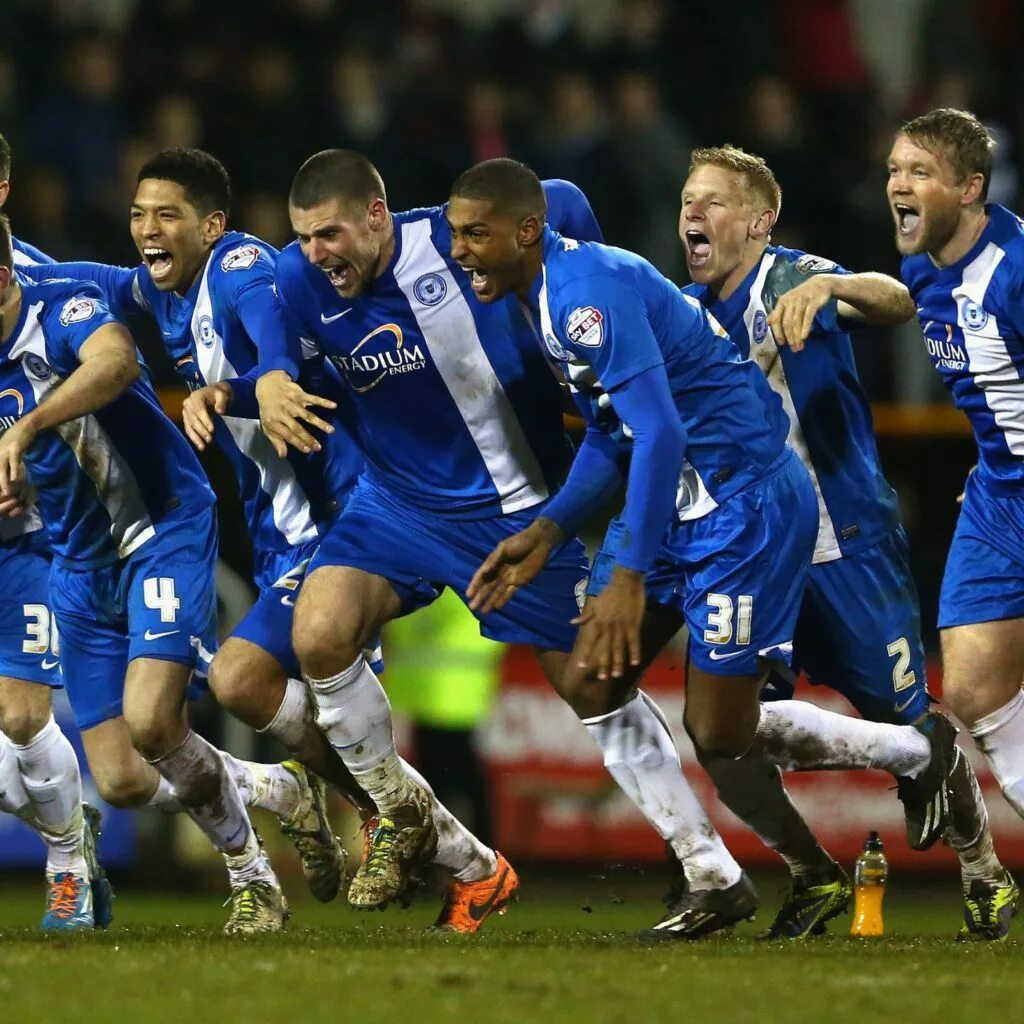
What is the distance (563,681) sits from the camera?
685 centimetres

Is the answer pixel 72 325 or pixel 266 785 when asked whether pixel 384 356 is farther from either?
pixel 266 785

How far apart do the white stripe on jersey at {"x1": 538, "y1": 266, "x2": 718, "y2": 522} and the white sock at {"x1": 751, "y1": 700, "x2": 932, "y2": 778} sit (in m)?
0.80

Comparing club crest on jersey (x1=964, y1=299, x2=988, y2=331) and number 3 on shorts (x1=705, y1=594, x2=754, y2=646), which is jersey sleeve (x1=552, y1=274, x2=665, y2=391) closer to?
number 3 on shorts (x1=705, y1=594, x2=754, y2=646)

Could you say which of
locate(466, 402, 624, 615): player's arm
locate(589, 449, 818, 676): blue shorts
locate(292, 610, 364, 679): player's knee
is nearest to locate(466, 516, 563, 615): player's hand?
locate(466, 402, 624, 615): player's arm

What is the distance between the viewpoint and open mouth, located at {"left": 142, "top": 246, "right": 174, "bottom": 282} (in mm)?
7527

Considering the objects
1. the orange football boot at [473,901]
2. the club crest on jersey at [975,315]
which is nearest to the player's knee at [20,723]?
the orange football boot at [473,901]

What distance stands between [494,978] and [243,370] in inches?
107

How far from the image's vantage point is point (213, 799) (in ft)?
24.5

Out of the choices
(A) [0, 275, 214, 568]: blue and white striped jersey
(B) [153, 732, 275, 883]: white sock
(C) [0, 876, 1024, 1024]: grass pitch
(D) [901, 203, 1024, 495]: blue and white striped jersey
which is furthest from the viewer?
(B) [153, 732, 275, 883]: white sock

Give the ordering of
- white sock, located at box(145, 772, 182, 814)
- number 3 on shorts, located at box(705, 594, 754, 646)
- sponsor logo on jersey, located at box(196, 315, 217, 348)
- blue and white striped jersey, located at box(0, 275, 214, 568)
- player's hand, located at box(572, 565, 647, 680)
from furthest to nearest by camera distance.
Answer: white sock, located at box(145, 772, 182, 814), sponsor logo on jersey, located at box(196, 315, 217, 348), blue and white striped jersey, located at box(0, 275, 214, 568), number 3 on shorts, located at box(705, 594, 754, 646), player's hand, located at box(572, 565, 647, 680)

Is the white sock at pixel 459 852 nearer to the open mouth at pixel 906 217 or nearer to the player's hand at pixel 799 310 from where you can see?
the player's hand at pixel 799 310

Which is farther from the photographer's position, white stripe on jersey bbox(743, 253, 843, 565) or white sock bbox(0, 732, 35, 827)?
white sock bbox(0, 732, 35, 827)

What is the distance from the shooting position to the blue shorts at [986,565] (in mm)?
6863

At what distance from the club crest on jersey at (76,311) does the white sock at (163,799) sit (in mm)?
1705
